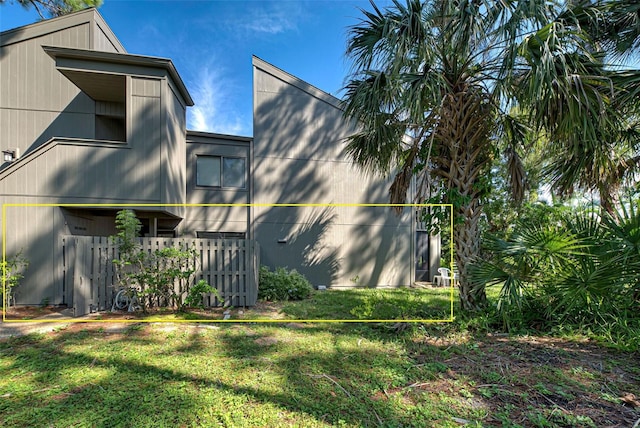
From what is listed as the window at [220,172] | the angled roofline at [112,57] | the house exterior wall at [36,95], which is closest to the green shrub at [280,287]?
the window at [220,172]

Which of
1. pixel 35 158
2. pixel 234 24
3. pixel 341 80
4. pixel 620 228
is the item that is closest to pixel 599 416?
pixel 620 228

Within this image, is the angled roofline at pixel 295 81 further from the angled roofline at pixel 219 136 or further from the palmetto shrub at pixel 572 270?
the palmetto shrub at pixel 572 270

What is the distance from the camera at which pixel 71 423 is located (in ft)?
7.47

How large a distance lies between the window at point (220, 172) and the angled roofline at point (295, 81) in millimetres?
3051

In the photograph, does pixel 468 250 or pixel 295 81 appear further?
pixel 295 81

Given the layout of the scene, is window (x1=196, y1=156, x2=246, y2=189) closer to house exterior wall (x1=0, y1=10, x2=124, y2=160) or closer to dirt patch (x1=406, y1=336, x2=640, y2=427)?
house exterior wall (x1=0, y1=10, x2=124, y2=160)

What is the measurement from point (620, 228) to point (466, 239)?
1.95 metres

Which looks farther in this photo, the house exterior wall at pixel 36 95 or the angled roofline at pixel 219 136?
the angled roofline at pixel 219 136

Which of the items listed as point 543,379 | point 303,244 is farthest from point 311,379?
point 303,244

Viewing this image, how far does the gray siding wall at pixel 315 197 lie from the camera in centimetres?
908

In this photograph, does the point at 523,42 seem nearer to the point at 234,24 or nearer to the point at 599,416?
the point at 599,416

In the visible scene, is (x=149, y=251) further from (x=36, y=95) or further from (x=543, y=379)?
(x=543, y=379)

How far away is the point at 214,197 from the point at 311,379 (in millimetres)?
7178

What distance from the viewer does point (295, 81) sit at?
9.41m
